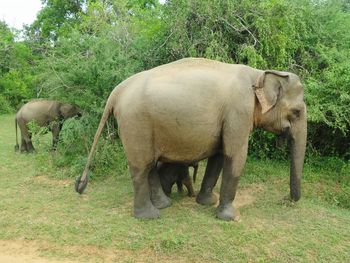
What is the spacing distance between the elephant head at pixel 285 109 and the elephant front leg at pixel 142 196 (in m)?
1.60

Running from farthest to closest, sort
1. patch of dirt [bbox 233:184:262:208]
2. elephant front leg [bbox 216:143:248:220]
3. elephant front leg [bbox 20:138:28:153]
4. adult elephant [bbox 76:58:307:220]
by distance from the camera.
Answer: elephant front leg [bbox 20:138:28:153] → patch of dirt [bbox 233:184:262:208] → elephant front leg [bbox 216:143:248:220] → adult elephant [bbox 76:58:307:220]

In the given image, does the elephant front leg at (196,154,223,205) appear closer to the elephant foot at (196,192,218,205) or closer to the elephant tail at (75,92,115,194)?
the elephant foot at (196,192,218,205)

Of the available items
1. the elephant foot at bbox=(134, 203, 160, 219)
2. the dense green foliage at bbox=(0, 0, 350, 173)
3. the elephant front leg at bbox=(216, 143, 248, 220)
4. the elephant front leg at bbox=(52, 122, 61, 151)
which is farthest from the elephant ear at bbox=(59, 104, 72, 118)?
the elephant front leg at bbox=(216, 143, 248, 220)

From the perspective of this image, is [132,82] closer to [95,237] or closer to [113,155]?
[95,237]

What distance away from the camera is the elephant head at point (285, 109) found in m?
5.11

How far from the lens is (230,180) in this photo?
5.07m

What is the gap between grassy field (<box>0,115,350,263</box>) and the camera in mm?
4367

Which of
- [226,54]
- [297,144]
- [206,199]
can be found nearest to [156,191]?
[206,199]

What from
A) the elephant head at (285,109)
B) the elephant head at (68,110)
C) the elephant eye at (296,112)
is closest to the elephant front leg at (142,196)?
the elephant head at (285,109)

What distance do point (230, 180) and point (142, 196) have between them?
1.10 metres

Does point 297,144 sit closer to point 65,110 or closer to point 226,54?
point 226,54

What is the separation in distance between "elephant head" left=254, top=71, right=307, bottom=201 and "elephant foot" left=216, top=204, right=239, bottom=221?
0.96 m

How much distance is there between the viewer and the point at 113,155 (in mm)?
7480

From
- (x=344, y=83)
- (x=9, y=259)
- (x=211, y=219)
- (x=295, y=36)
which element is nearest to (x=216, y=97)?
(x=211, y=219)
